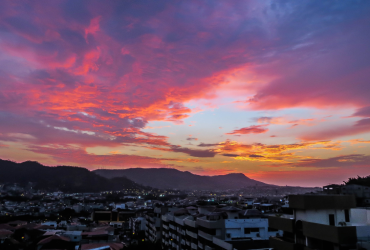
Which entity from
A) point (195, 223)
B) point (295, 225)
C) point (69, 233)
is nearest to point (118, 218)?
point (69, 233)

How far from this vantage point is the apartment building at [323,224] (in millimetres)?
11445

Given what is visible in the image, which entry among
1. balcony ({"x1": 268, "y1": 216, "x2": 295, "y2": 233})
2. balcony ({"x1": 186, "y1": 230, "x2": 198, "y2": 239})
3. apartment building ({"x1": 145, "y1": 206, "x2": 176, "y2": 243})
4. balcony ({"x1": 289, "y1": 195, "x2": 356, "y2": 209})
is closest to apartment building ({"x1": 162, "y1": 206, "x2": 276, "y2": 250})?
balcony ({"x1": 186, "y1": 230, "x2": 198, "y2": 239})

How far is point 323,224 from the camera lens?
1241 cm

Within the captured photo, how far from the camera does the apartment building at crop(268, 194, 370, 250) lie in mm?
11445

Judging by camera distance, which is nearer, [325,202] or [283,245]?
[325,202]

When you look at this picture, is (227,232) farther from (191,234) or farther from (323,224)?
(323,224)

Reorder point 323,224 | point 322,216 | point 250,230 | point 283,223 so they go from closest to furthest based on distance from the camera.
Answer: point 323,224 < point 322,216 < point 283,223 < point 250,230

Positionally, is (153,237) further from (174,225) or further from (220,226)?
(220,226)

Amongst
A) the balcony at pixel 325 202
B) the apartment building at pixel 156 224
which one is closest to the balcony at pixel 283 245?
the balcony at pixel 325 202

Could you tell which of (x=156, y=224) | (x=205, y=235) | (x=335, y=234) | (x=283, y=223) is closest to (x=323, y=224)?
(x=335, y=234)

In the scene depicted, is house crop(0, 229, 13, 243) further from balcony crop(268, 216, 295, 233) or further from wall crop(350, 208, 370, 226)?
wall crop(350, 208, 370, 226)

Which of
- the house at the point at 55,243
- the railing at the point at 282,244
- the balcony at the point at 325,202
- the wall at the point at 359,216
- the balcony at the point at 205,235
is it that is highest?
the balcony at the point at 325,202

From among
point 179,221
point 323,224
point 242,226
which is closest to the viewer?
point 323,224

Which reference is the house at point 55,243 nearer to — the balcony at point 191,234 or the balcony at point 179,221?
the balcony at point 179,221
